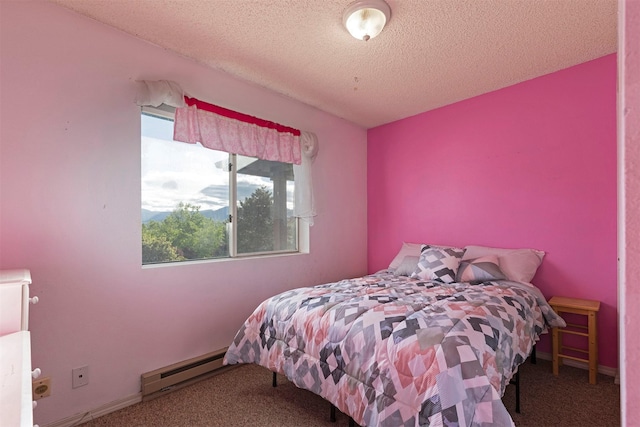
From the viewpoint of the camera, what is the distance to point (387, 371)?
1.43m

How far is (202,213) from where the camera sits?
8.34 ft

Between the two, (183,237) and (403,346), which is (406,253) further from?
(183,237)

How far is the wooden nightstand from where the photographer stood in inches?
87.5

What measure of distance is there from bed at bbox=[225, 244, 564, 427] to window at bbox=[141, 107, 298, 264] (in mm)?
814

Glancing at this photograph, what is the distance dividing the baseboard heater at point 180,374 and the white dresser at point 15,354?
3.30 feet

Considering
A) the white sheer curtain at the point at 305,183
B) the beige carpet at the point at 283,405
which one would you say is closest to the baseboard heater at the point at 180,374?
the beige carpet at the point at 283,405

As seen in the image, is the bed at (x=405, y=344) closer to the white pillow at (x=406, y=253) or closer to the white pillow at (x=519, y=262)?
the white pillow at (x=519, y=262)

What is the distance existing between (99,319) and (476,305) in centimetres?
228

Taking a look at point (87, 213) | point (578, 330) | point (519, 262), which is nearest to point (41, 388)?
point (87, 213)

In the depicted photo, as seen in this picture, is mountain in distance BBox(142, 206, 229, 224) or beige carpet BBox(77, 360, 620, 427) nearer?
beige carpet BBox(77, 360, 620, 427)

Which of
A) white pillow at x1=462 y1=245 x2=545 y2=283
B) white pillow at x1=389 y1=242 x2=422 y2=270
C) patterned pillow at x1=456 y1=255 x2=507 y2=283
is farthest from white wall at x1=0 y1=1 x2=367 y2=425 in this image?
white pillow at x1=462 y1=245 x2=545 y2=283

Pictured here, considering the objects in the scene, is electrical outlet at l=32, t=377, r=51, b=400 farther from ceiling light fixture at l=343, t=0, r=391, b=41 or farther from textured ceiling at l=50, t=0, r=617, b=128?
ceiling light fixture at l=343, t=0, r=391, b=41

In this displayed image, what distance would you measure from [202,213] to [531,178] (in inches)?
112

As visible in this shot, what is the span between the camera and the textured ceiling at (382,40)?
72.6 inches
